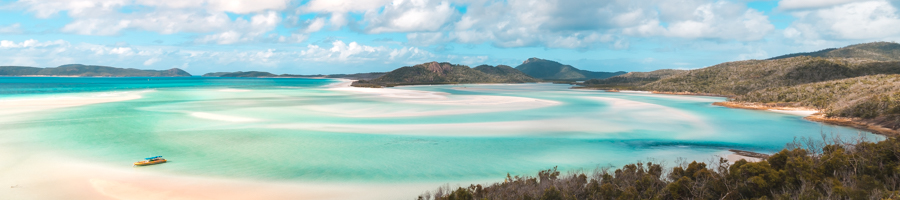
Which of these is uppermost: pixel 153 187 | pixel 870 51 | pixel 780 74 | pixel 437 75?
pixel 870 51

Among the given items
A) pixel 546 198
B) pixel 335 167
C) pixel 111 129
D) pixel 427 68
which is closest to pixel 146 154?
pixel 335 167

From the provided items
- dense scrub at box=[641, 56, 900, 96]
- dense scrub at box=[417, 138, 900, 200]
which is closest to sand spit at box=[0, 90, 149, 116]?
dense scrub at box=[417, 138, 900, 200]

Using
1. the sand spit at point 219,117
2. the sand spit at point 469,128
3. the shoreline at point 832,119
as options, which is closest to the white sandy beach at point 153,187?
the sand spit at point 469,128

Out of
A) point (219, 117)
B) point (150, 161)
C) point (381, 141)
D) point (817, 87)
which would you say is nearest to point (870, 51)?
point (817, 87)

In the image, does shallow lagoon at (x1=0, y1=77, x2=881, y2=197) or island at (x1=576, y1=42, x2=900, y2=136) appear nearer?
shallow lagoon at (x1=0, y1=77, x2=881, y2=197)

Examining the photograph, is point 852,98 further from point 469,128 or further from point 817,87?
point 469,128

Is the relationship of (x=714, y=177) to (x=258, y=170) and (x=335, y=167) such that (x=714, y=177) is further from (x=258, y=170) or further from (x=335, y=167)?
(x=258, y=170)

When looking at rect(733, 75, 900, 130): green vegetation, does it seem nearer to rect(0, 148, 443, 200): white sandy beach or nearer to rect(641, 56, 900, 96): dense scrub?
rect(641, 56, 900, 96): dense scrub

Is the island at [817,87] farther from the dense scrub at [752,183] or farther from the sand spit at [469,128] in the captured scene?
the dense scrub at [752,183]
